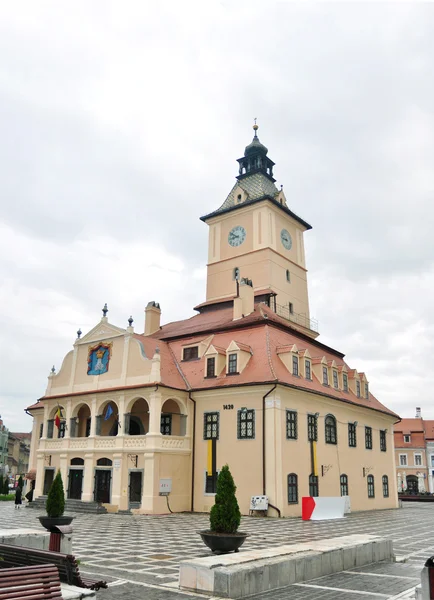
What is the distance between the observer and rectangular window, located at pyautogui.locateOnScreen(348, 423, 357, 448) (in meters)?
36.9

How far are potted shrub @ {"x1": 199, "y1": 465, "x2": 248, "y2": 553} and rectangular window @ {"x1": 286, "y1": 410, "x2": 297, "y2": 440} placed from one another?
1744cm

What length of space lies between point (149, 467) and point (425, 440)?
58856 mm

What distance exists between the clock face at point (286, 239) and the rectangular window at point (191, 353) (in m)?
15.3

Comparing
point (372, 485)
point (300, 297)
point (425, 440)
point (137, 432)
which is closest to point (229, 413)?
point (137, 432)

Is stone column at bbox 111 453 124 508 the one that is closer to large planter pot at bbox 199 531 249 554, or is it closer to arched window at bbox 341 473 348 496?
arched window at bbox 341 473 348 496

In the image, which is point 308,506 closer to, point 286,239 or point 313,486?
point 313,486

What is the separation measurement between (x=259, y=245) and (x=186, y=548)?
31.6 metres

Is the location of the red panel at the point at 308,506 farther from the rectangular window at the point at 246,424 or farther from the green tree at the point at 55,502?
the green tree at the point at 55,502

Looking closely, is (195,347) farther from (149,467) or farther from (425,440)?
(425,440)

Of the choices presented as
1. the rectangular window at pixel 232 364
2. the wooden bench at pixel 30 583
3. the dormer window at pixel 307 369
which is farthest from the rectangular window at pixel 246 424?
the wooden bench at pixel 30 583

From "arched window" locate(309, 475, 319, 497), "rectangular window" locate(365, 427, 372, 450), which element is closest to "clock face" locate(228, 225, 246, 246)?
"rectangular window" locate(365, 427, 372, 450)

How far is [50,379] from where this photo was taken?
39.5 meters

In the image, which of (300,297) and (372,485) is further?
(300,297)

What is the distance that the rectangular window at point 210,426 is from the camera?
105ft
